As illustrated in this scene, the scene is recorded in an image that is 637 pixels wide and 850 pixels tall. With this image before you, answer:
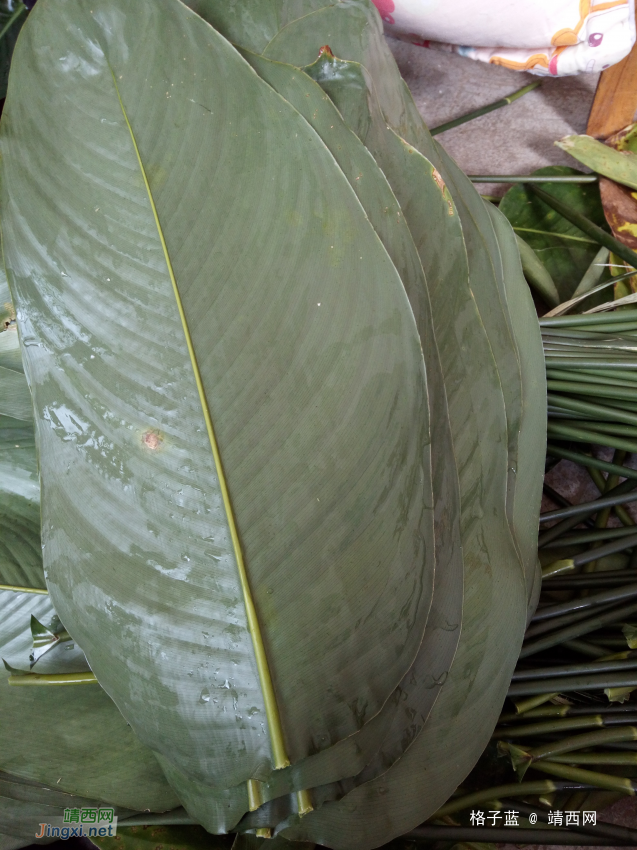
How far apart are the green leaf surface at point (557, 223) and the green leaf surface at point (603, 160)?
6 cm

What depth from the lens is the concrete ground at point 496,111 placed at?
1.06 m

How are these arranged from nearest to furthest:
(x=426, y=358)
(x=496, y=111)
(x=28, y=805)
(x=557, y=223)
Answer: (x=426, y=358) < (x=28, y=805) < (x=557, y=223) < (x=496, y=111)

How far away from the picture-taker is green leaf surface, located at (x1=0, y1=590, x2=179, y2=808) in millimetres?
543

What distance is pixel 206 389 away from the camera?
40cm

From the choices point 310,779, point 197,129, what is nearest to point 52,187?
point 197,129

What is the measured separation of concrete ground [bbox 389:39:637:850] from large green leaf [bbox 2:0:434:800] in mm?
763

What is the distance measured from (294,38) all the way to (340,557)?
511mm

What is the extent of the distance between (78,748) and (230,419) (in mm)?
400

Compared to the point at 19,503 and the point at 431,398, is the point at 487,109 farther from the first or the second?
the point at 19,503

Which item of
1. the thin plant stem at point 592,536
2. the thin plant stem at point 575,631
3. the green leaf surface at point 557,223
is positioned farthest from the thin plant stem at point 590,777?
the green leaf surface at point 557,223

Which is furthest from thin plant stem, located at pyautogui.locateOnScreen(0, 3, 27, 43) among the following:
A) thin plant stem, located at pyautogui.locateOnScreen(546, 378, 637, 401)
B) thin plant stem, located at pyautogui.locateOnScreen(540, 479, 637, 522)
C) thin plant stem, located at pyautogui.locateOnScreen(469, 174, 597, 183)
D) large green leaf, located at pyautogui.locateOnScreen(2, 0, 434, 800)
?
thin plant stem, located at pyautogui.locateOnScreen(540, 479, 637, 522)

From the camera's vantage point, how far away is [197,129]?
0.43 meters

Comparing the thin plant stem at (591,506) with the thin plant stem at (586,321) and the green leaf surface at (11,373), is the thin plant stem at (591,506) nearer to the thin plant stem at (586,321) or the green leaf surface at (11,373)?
the thin plant stem at (586,321)

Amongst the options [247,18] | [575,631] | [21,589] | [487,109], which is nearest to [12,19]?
[247,18]
